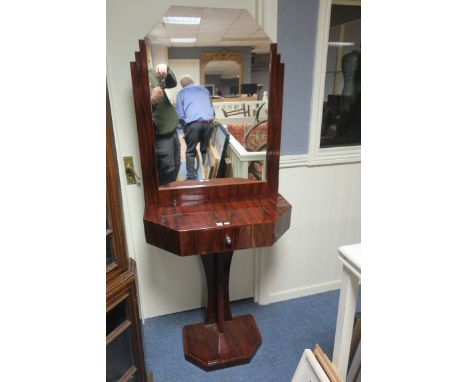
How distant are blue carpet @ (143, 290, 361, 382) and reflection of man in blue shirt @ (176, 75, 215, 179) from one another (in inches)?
39.9

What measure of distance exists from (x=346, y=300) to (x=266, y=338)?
129cm

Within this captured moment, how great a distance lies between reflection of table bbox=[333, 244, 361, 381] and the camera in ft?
2.23

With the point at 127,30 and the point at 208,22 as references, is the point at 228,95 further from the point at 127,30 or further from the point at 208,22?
the point at 127,30

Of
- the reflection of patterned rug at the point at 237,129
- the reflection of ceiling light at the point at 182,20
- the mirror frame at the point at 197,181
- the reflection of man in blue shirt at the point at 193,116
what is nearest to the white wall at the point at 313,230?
the mirror frame at the point at 197,181

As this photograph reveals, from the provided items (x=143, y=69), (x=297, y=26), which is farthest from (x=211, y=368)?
(x=297, y=26)

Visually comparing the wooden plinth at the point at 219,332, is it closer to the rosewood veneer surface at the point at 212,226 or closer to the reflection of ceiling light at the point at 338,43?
the rosewood veneer surface at the point at 212,226

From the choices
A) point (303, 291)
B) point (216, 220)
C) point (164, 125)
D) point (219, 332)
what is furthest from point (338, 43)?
point (219, 332)

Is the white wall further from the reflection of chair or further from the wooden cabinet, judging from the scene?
the wooden cabinet

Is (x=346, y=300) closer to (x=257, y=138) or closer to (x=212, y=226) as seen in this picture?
(x=212, y=226)

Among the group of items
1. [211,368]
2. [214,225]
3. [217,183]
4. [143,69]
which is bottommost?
[211,368]

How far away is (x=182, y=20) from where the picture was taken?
1.33 metres

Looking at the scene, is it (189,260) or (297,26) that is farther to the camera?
(189,260)

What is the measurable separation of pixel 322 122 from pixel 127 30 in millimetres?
1112
